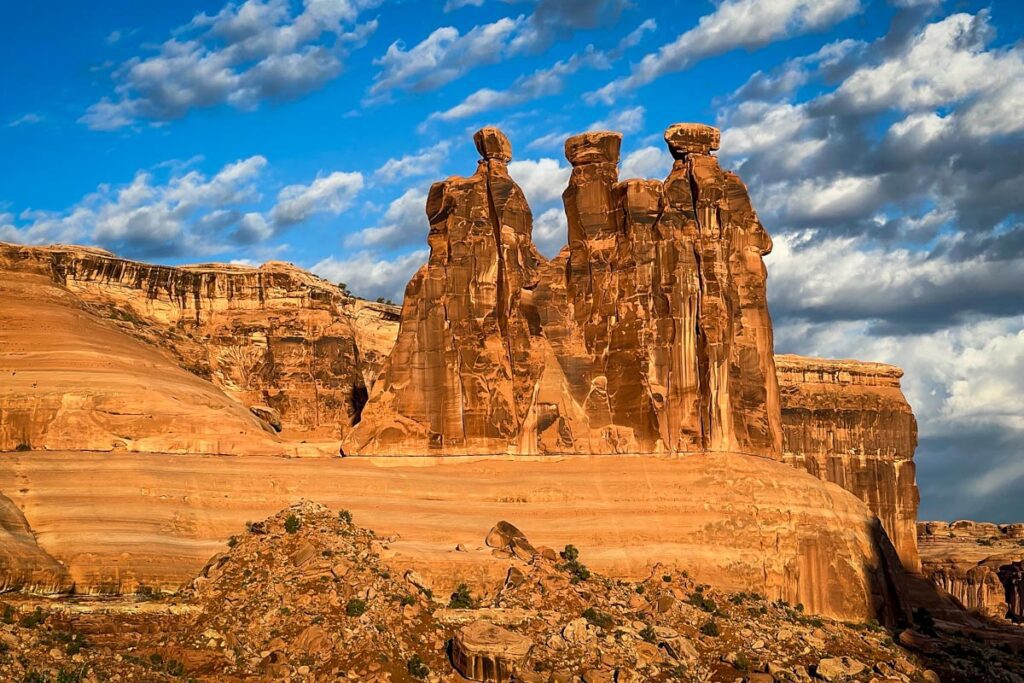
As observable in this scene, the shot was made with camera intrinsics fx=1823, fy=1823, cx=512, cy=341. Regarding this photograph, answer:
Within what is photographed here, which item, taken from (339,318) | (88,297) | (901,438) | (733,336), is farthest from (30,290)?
(901,438)

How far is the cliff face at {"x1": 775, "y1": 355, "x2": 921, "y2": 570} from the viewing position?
110188 millimetres

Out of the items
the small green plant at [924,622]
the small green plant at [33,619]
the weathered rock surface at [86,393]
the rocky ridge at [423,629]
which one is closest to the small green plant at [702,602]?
the rocky ridge at [423,629]

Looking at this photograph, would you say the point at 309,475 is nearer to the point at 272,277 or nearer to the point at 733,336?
the point at 733,336

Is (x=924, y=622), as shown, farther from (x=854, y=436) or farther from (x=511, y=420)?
(x=854, y=436)

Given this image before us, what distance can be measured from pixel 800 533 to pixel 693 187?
1669 centimetres

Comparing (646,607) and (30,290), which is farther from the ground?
(30,290)

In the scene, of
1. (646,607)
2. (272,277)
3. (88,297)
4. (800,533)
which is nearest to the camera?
(646,607)

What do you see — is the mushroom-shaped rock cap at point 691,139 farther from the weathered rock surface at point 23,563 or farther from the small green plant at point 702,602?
the weathered rock surface at point 23,563

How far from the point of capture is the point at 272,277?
97062 mm

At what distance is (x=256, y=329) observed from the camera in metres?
95.9

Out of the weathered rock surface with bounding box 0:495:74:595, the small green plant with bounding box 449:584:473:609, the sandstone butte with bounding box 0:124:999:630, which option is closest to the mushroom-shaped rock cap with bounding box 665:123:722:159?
the sandstone butte with bounding box 0:124:999:630

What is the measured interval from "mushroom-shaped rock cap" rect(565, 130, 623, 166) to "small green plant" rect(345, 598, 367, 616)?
2665 centimetres

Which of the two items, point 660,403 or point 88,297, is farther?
point 88,297

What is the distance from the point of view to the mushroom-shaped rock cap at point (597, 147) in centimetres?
8194
